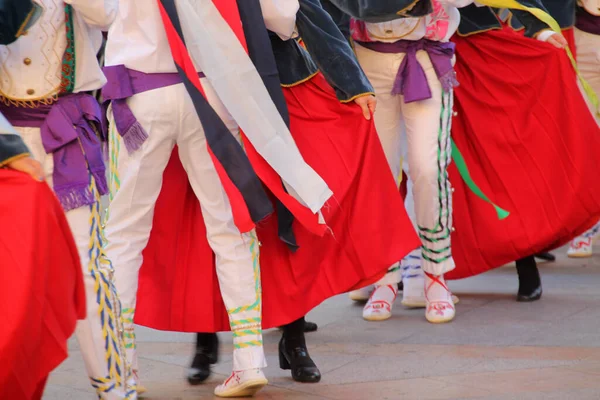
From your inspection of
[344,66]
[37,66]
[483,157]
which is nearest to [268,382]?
[344,66]

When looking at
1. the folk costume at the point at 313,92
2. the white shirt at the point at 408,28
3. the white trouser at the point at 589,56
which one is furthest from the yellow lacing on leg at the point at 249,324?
the white trouser at the point at 589,56

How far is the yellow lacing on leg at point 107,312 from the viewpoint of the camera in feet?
10.2

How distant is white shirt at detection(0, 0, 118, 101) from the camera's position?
3.17 m

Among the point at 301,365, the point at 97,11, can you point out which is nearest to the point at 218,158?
the point at 97,11

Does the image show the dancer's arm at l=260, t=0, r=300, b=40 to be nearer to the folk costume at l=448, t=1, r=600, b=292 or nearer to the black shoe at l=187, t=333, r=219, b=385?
the black shoe at l=187, t=333, r=219, b=385

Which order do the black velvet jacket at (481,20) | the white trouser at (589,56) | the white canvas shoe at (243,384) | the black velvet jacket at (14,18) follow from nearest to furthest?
the black velvet jacket at (14,18)
the white canvas shoe at (243,384)
the black velvet jacket at (481,20)
the white trouser at (589,56)

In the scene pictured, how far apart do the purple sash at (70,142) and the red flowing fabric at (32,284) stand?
1.75 ft

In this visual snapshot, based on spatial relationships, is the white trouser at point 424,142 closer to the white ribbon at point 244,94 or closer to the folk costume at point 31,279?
the white ribbon at point 244,94

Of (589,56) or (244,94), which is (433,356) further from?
(589,56)

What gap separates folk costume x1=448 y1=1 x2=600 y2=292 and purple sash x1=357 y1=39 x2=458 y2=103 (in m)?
0.41

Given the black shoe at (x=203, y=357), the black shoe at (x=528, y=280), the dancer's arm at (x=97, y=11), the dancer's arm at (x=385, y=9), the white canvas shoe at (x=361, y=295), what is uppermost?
the dancer's arm at (x=97, y=11)

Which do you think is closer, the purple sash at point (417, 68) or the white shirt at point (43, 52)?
the white shirt at point (43, 52)

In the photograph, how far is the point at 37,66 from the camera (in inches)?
126

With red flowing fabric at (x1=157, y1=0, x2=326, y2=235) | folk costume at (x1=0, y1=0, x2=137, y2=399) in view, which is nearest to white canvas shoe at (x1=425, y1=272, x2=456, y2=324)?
red flowing fabric at (x1=157, y1=0, x2=326, y2=235)
